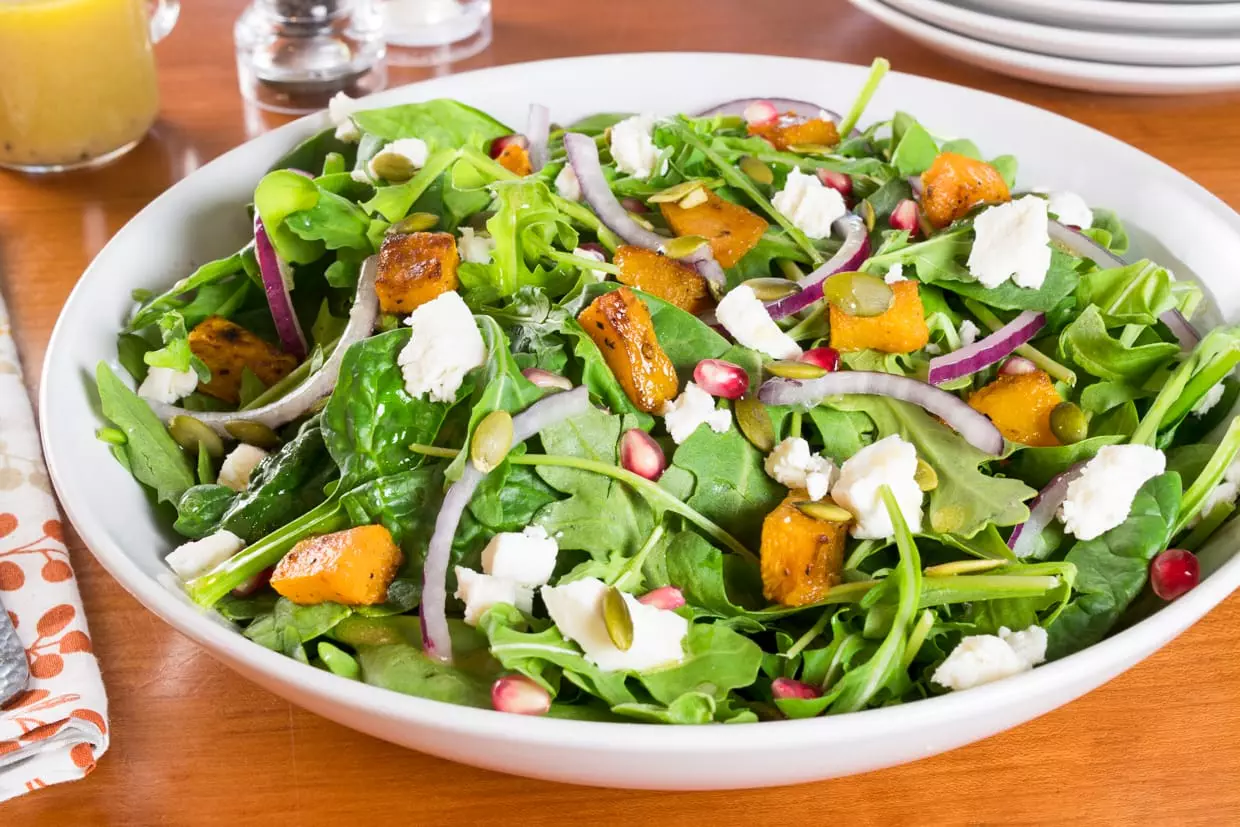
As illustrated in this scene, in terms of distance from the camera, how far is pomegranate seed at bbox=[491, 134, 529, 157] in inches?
71.6

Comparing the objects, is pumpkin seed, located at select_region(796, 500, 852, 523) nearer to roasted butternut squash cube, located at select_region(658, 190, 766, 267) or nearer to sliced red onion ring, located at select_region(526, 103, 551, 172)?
roasted butternut squash cube, located at select_region(658, 190, 766, 267)

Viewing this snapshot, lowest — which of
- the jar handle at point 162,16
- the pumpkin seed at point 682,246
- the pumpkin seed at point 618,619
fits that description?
the jar handle at point 162,16

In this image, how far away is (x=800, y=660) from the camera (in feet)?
4.05

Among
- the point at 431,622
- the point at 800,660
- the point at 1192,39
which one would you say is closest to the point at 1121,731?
the point at 800,660

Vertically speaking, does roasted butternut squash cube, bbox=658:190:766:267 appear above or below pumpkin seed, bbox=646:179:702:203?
below

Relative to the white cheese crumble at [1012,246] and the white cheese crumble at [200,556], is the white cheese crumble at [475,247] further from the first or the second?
the white cheese crumble at [1012,246]

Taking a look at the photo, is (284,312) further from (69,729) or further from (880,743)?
(880,743)

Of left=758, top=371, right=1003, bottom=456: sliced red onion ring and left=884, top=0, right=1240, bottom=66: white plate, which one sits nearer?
left=758, top=371, right=1003, bottom=456: sliced red onion ring

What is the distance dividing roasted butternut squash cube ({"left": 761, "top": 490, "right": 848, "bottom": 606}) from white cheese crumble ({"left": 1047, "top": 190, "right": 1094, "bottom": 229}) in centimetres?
67

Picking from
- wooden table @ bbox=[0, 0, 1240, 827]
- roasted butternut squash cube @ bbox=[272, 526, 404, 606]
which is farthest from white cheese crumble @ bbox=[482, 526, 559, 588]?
wooden table @ bbox=[0, 0, 1240, 827]

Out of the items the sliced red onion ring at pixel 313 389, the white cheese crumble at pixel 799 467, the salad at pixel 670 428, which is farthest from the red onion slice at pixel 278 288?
the white cheese crumble at pixel 799 467

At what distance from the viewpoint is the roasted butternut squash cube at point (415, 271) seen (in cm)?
143

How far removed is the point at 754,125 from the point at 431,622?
3.44 ft

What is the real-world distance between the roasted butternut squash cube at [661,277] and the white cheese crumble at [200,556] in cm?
54
